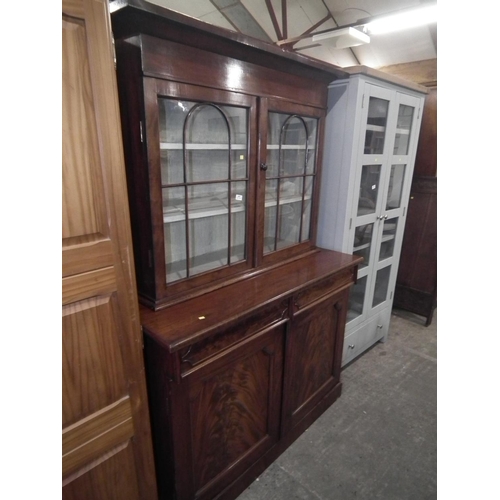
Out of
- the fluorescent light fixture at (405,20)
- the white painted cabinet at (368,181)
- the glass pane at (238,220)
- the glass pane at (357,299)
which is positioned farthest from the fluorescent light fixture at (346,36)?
the glass pane at (238,220)

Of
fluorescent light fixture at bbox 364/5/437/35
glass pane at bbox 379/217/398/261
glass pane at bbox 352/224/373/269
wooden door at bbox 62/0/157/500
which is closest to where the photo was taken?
wooden door at bbox 62/0/157/500

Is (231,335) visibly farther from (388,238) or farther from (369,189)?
(388,238)

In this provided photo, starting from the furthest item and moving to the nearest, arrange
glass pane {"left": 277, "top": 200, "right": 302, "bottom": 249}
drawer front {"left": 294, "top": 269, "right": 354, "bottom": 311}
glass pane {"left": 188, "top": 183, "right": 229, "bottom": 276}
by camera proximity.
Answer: glass pane {"left": 277, "top": 200, "right": 302, "bottom": 249}
drawer front {"left": 294, "top": 269, "right": 354, "bottom": 311}
glass pane {"left": 188, "top": 183, "right": 229, "bottom": 276}

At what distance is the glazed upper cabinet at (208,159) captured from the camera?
1076 mm

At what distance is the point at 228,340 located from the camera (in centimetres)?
121

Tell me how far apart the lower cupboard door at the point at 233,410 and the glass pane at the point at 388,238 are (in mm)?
1331

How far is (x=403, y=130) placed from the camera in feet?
7.18

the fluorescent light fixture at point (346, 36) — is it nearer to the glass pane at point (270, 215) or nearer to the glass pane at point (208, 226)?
the glass pane at point (270, 215)

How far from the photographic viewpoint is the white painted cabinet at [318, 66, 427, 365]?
1.77m

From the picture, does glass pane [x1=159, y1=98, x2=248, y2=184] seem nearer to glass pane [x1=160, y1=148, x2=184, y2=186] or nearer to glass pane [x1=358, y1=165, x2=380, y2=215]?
glass pane [x1=160, y1=148, x2=184, y2=186]

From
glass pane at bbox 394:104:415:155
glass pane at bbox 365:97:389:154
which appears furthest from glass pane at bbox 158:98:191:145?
glass pane at bbox 394:104:415:155

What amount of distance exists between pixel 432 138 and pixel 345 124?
137 centimetres

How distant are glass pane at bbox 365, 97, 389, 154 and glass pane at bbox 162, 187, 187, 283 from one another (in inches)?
48.8
